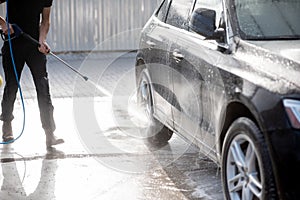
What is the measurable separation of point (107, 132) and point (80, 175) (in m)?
1.71

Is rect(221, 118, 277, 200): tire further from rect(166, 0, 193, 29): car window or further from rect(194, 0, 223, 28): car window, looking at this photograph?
rect(166, 0, 193, 29): car window

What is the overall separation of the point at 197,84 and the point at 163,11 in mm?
1935

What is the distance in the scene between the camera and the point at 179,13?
20.5 feet

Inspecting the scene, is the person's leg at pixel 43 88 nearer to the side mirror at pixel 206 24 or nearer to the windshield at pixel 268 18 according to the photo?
the side mirror at pixel 206 24

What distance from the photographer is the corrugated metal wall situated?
14117mm

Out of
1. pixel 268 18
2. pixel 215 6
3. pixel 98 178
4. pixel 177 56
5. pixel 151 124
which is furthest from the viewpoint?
pixel 151 124

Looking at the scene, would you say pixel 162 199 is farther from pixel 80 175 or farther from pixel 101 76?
pixel 101 76

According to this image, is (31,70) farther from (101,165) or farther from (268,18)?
(268,18)

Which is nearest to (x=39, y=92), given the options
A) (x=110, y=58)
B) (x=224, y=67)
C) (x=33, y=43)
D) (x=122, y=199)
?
(x=33, y=43)

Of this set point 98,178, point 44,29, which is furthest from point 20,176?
point 44,29

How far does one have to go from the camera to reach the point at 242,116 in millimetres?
4324

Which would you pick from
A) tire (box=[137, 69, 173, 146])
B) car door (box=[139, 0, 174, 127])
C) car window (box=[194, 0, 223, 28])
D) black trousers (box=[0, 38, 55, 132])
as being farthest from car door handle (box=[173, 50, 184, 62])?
black trousers (box=[0, 38, 55, 132])

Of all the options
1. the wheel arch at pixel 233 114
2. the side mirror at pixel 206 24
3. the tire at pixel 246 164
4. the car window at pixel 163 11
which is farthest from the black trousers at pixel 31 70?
the tire at pixel 246 164

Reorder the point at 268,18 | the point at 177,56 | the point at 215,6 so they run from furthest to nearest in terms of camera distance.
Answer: the point at 177,56
the point at 215,6
the point at 268,18
